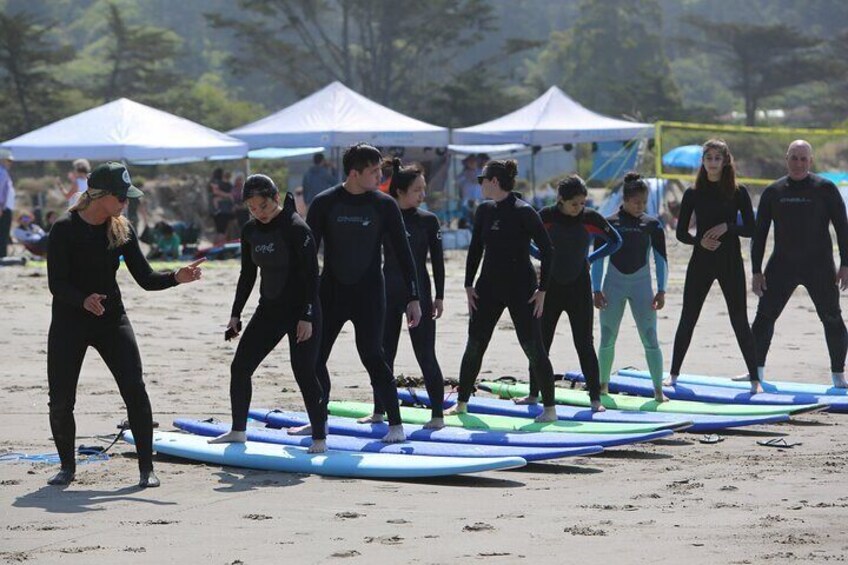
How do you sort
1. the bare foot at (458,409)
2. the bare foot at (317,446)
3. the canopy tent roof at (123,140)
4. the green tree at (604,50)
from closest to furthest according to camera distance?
the bare foot at (317,446) → the bare foot at (458,409) → the canopy tent roof at (123,140) → the green tree at (604,50)

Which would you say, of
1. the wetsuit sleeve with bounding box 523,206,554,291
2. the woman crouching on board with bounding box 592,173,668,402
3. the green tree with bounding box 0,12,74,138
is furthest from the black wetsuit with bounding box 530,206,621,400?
the green tree with bounding box 0,12,74,138

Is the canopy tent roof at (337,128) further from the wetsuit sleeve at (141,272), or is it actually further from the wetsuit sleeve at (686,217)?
the wetsuit sleeve at (141,272)

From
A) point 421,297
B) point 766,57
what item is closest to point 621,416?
point 421,297

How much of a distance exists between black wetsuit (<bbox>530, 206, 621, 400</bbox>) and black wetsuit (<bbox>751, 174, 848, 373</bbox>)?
1489mm

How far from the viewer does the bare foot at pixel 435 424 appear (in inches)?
360

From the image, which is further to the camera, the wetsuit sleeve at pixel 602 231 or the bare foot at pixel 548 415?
the wetsuit sleeve at pixel 602 231

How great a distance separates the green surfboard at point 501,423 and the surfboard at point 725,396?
142cm

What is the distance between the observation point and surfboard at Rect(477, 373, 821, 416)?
32.2ft

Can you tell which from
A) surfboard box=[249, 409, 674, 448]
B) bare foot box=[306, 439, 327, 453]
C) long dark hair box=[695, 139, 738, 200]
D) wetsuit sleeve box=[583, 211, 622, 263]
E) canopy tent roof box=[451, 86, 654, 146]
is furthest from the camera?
canopy tent roof box=[451, 86, 654, 146]

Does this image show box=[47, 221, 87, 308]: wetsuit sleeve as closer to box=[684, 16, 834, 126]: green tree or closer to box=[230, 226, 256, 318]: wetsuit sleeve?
box=[230, 226, 256, 318]: wetsuit sleeve

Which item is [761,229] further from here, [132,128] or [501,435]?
[132,128]

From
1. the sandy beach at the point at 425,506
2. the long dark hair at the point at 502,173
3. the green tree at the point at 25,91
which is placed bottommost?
the sandy beach at the point at 425,506

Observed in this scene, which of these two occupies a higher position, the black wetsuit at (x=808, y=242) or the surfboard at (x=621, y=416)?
the black wetsuit at (x=808, y=242)

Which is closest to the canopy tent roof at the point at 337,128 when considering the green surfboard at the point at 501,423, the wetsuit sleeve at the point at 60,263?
the green surfboard at the point at 501,423
